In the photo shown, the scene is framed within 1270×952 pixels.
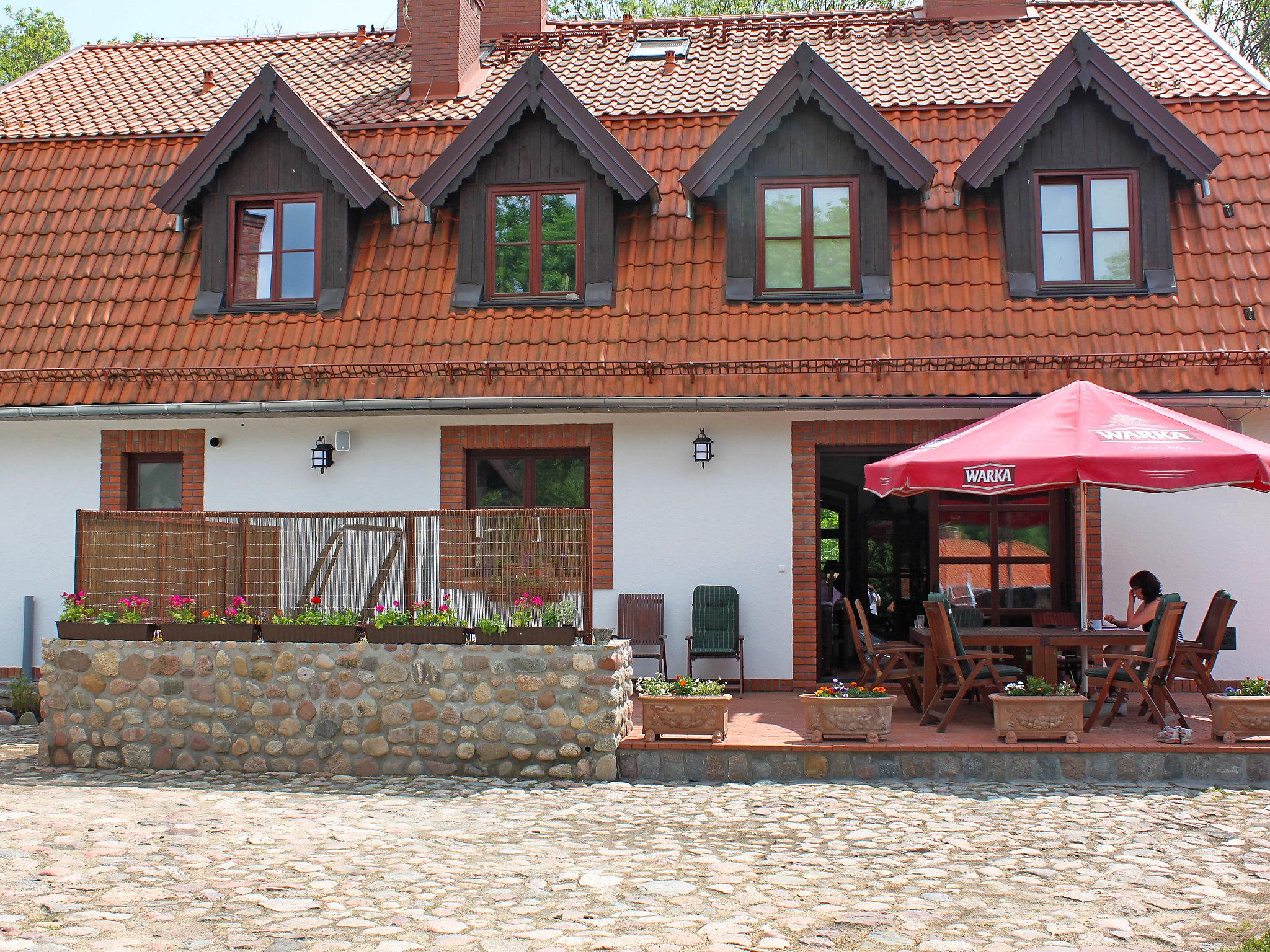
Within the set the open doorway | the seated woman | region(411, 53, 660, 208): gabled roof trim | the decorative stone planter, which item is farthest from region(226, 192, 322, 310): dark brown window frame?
the decorative stone planter

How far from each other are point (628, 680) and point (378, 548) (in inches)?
86.5

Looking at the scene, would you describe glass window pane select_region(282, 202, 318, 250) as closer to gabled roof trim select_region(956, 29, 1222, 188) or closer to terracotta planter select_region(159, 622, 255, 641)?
terracotta planter select_region(159, 622, 255, 641)

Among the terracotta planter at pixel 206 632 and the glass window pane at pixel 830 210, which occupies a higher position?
the glass window pane at pixel 830 210

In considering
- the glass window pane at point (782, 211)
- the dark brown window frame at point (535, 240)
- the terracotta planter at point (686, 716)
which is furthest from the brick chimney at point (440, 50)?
the terracotta planter at point (686, 716)

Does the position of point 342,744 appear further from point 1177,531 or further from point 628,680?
point 1177,531

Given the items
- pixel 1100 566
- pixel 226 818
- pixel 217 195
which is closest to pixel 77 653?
pixel 226 818

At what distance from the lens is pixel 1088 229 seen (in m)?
12.2

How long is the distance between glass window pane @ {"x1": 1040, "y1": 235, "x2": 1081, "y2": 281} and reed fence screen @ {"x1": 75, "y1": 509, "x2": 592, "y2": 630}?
19.7ft

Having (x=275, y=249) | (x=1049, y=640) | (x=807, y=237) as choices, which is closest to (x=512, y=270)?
(x=275, y=249)

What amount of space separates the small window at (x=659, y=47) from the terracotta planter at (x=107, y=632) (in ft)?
33.1

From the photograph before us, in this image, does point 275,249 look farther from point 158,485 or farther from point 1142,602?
point 1142,602

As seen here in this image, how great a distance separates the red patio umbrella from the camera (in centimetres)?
835

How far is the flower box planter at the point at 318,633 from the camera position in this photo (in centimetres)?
902

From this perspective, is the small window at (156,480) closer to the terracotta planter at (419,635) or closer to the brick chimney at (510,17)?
the terracotta planter at (419,635)
